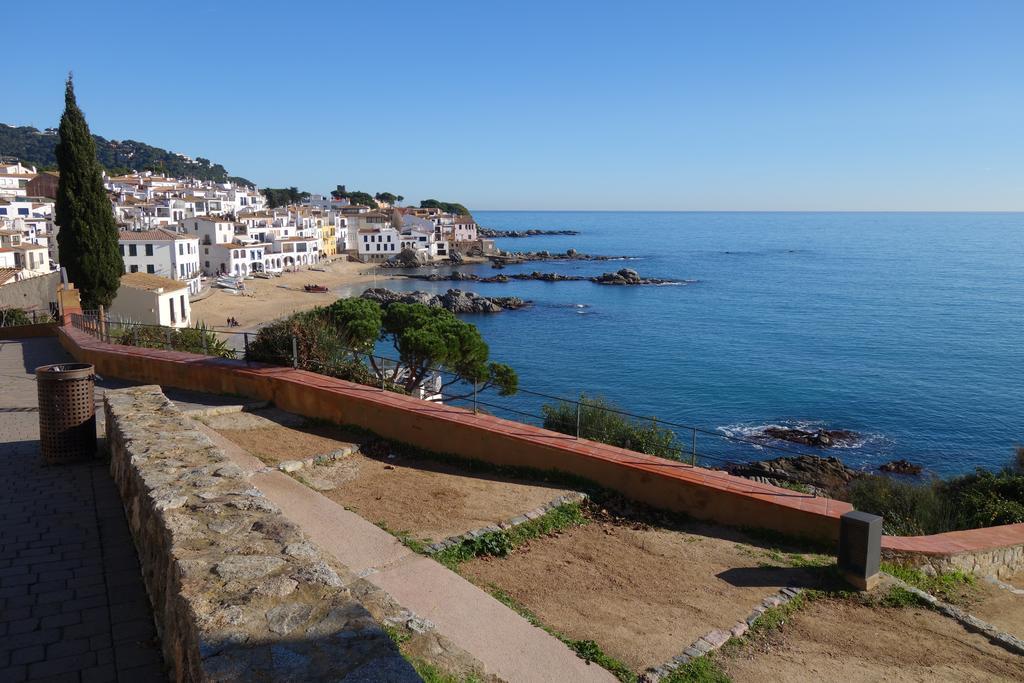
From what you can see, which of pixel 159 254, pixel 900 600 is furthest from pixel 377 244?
pixel 900 600

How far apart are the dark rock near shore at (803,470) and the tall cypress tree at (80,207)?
22.8 metres

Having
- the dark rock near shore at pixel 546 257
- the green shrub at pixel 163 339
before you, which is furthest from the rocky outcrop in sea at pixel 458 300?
the green shrub at pixel 163 339

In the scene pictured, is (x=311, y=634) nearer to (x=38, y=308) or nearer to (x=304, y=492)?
(x=304, y=492)

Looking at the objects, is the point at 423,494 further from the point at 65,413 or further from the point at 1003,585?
the point at 1003,585

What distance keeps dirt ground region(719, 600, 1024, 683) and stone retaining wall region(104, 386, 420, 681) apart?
303 cm

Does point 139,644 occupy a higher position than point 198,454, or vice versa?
point 198,454

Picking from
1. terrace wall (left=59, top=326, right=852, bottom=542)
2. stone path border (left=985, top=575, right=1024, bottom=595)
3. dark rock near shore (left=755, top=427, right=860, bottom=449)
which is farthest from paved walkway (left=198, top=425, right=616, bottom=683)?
dark rock near shore (left=755, top=427, right=860, bottom=449)

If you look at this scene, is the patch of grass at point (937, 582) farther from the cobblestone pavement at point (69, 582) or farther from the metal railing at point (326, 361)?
the cobblestone pavement at point (69, 582)

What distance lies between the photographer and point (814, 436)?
31031 millimetres

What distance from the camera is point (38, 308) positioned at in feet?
102

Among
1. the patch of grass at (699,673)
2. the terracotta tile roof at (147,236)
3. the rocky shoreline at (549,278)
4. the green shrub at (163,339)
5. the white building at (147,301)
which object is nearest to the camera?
the patch of grass at (699,673)

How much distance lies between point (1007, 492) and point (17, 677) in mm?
14090

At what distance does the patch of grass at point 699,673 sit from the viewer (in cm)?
483

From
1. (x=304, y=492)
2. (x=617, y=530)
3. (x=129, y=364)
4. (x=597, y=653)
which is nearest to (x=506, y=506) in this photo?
(x=617, y=530)
